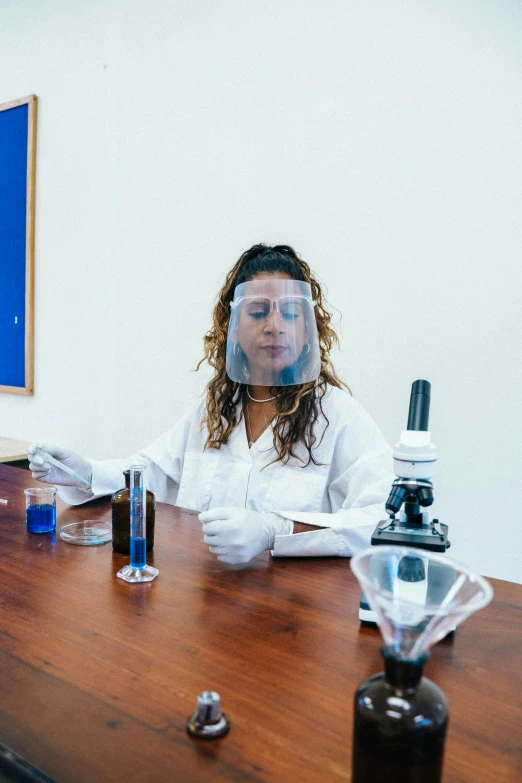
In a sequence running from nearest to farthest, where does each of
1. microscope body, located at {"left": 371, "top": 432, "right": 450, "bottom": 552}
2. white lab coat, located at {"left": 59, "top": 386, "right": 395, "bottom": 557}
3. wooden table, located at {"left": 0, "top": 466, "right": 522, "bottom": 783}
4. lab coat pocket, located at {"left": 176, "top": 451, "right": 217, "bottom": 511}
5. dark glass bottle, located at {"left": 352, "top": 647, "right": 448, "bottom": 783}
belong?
dark glass bottle, located at {"left": 352, "top": 647, "right": 448, "bottom": 783}
wooden table, located at {"left": 0, "top": 466, "right": 522, "bottom": 783}
microscope body, located at {"left": 371, "top": 432, "right": 450, "bottom": 552}
white lab coat, located at {"left": 59, "top": 386, "right": 395, "bottom": 557}
lab coat pocket, located at {"left": 176, "top": 451, "right": 217, "bottom": 511}

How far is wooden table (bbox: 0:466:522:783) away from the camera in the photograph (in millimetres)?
672

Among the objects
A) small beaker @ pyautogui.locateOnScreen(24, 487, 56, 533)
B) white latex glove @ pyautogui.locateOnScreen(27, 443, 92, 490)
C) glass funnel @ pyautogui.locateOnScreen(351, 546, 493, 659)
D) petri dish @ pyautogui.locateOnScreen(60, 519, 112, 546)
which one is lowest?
petri dish @ pyautogui.locateOnScreen(60, 519, 112, 546)

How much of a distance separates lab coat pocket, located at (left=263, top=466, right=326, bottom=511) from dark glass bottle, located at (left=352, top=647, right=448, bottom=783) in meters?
1.09

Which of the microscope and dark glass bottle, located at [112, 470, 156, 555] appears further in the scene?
dark glass bottle, located at [112, 470, 156, 555]

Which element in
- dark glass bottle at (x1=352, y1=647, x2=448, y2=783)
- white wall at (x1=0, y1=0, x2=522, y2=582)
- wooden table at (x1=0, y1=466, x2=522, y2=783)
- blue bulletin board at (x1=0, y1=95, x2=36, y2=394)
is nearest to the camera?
dark glass bottle at (x1=352, y1=647, x2=448, y2=783)

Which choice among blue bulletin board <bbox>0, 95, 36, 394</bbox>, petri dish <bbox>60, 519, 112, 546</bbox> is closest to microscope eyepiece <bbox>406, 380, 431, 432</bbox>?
petri dish <bbox>60, 519, 112, 546</bbox>

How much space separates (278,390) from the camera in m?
1.77

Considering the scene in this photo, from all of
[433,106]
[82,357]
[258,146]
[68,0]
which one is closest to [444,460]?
[433,106]

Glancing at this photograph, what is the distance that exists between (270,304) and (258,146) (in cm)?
157

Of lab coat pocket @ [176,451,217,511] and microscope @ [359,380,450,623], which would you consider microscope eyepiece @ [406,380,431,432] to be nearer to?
microscope @ [359,380,450,623]

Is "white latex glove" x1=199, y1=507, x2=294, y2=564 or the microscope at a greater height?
the microscope

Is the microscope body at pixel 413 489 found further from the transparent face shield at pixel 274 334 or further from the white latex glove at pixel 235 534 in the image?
the transparent face shield at pixel 274 334

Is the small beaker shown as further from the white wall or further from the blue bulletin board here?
the blue bulletin board

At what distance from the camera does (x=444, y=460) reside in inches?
92.1
